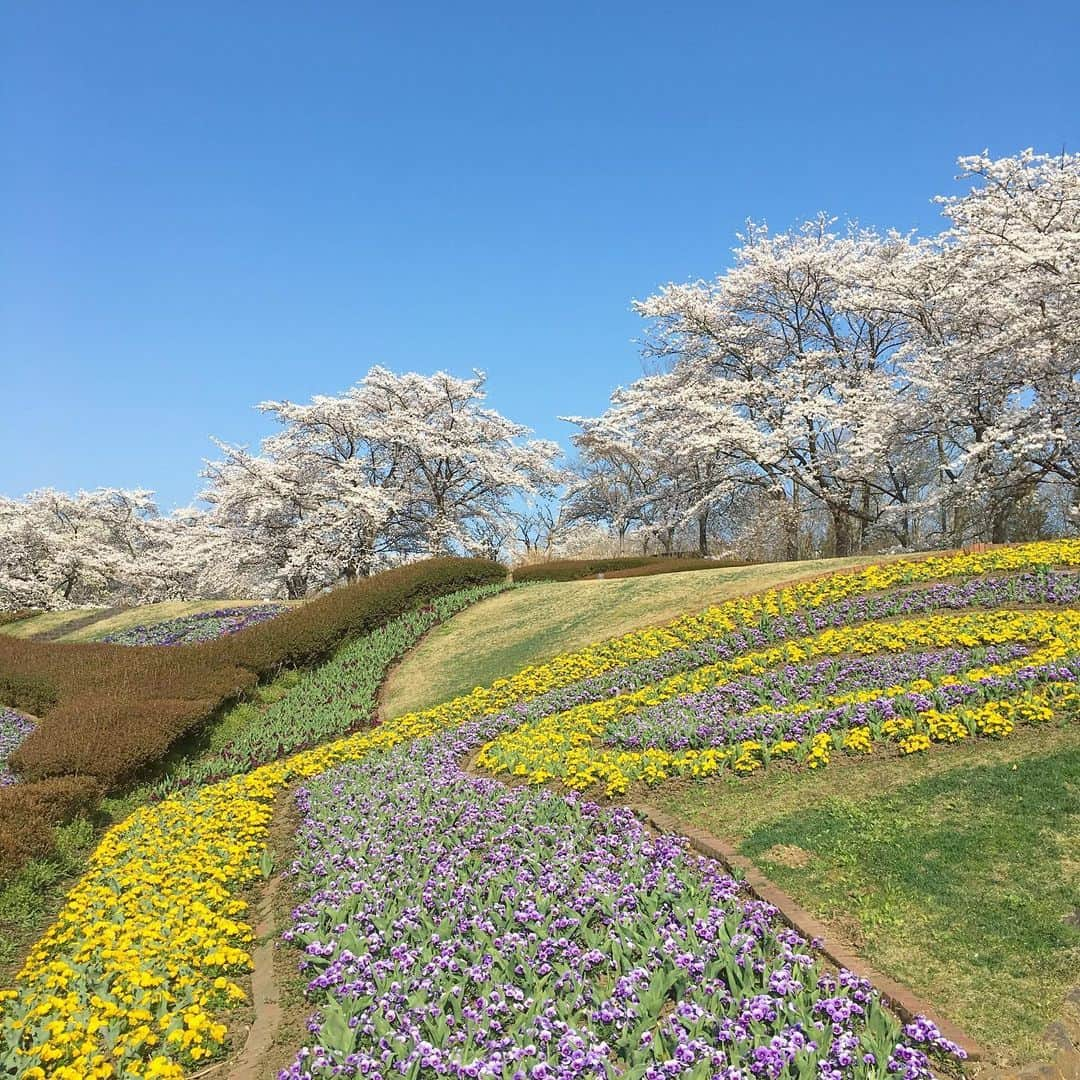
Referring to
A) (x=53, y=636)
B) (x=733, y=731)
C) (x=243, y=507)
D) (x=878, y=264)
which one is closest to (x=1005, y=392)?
(x=878, y=264)

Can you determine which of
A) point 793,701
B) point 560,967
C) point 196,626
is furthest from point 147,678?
point 560,967

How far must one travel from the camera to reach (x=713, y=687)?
9.71 metres

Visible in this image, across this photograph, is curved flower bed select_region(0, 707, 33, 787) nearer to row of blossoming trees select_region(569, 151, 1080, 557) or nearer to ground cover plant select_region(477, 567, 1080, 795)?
ground cover plant select_region(477, 567, 1080, 795)

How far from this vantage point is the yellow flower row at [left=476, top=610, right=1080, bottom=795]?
7.41 m

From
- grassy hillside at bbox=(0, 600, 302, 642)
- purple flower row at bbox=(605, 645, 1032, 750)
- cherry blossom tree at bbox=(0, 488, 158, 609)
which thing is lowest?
purple flower row at bbox=(605, 645, 1032, 750)

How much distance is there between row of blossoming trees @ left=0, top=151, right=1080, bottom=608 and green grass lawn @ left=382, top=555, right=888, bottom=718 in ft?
19.9

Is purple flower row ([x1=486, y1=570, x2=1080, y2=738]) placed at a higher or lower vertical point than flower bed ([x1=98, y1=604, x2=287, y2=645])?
lower

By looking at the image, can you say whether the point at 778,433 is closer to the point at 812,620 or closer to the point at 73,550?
the point at 812,620

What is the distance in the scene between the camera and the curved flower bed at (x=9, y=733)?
36.8ft

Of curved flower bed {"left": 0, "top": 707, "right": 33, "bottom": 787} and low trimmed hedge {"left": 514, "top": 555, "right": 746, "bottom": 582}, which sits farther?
low trimmed hedge {"left": 514, "top": 555, "right": 746, "bottom": 582}

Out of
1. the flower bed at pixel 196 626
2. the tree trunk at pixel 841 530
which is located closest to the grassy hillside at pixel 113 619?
the flower bed at pixel 196 626

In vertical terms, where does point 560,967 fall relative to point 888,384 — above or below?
below

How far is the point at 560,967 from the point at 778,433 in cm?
2177

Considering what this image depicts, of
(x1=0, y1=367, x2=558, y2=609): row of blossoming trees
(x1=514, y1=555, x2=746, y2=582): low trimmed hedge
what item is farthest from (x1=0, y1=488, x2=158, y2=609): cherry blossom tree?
(x1=514, y1=555, x2=746, y2=582): low trimmed hedge
